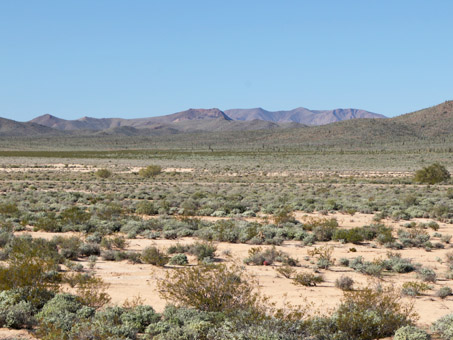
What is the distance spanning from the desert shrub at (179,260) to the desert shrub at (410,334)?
6721 millimetres

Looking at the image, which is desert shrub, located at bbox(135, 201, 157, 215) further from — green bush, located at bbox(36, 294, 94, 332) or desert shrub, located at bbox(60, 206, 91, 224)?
green bush, located at bbox(36, 294, 94, 332)

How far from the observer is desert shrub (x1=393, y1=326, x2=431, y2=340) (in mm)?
7453

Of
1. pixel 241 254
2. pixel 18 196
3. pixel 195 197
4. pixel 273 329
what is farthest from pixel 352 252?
pixel 18 196

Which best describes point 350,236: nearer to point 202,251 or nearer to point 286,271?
point 286,271

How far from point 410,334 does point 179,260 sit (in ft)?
23.3

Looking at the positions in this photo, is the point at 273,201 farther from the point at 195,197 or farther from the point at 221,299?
the point at 221,299

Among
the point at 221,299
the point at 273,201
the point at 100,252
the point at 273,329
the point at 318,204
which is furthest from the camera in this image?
the point at 273,201

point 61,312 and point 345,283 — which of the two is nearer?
point 61,312

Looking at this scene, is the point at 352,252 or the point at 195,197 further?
the point at 195,197

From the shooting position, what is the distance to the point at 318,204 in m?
26.2

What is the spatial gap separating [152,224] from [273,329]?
41.3 ft

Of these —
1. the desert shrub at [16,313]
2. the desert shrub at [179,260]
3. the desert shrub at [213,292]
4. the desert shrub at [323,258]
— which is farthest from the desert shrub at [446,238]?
the desert shrub at [16,313]

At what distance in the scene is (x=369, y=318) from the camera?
7.79 m

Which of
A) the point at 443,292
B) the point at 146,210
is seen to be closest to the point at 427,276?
the point at 443,292
